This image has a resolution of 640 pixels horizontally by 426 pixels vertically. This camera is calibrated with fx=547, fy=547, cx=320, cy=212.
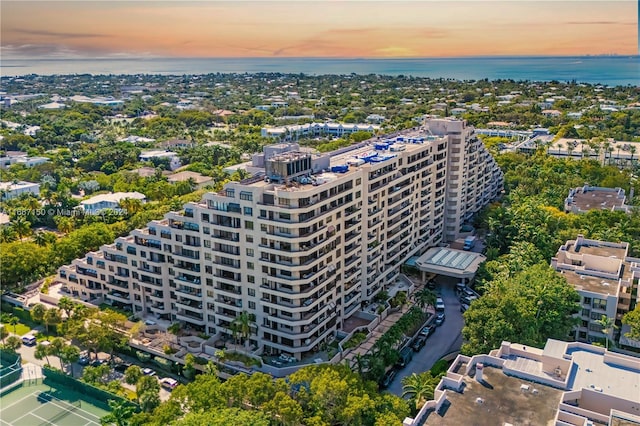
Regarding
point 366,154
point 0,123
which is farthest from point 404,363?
point 0,123

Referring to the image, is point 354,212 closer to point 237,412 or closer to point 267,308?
point 267,308

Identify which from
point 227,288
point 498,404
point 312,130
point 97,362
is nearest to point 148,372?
point 97,362

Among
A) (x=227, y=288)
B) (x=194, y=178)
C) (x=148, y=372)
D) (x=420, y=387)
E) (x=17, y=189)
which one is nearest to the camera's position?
(x=420, y=387)

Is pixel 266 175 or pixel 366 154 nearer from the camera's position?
pixel 266 175

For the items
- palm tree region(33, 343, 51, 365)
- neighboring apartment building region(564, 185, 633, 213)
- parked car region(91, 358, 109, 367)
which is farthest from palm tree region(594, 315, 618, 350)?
palm tree region(33, 343, 51, 365)

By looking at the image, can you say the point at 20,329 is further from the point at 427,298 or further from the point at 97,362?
the point at 427,298

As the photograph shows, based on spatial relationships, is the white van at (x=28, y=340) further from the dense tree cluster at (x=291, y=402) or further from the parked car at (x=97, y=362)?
the dense tree cluster at (x=291, y=402)
